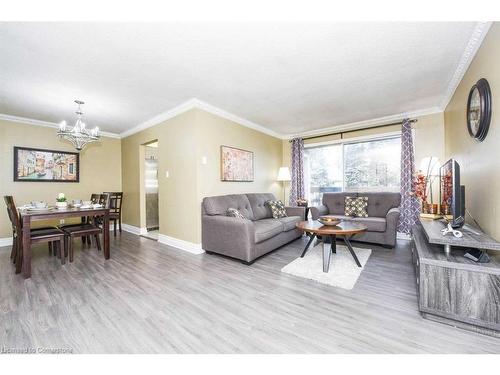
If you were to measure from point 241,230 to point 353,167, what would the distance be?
3.27 metres

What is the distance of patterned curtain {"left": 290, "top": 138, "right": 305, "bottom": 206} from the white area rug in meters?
2.17

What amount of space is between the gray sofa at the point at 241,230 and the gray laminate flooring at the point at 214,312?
26 centimetres

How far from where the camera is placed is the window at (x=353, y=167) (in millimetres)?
4266

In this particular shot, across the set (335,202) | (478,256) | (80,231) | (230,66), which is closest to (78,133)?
(80,231)

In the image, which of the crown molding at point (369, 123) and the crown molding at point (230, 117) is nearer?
the crown molding at point (230, 117)

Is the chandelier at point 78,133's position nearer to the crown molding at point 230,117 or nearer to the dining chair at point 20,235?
the dining chair at point 20,235

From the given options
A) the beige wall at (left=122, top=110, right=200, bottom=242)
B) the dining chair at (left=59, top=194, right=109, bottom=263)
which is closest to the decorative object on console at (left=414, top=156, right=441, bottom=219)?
the beige wall at (left=122, top=110, right=200, bottom=242)

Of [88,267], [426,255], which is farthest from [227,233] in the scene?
[426,255]

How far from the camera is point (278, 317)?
64.4 inches

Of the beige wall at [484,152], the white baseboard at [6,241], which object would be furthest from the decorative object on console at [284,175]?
the white baseboard at [6,241]

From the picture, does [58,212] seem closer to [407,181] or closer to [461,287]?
[461,287]

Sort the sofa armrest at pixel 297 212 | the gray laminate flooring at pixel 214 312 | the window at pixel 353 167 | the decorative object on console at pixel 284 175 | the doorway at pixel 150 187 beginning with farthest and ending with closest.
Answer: the decorative object on console at pixel 284 175 < the doorway at pixel 150 187 < the window at pixel 353 167 < the sofa armrest at pixel 297 212 < the gray laminate flooring at pixel 214 312

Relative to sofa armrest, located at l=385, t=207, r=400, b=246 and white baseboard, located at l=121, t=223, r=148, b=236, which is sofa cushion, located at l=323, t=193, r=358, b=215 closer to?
sofa armrest, located at l=385, t=207, r=400, b=246
